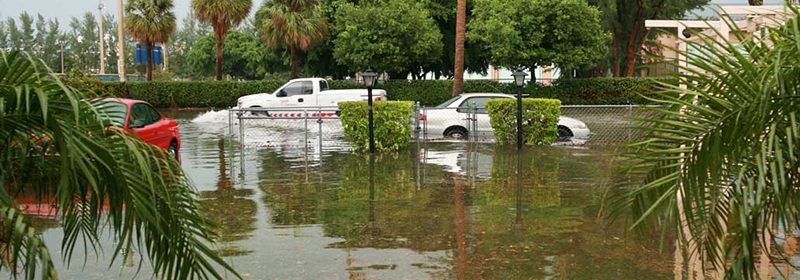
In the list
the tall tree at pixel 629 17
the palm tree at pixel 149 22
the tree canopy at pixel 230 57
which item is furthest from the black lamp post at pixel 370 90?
the tree canopy at pixel 230 57

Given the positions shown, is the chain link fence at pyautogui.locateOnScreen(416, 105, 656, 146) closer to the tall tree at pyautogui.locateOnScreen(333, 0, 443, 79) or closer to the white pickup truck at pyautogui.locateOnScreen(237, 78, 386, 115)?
the white pickup truck at pyautogui.locateOnScreen(237, 78, 386, 115)

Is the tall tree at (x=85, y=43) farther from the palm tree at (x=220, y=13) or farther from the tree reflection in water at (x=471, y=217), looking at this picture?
the tree reflection in water at (x=471, y=217)

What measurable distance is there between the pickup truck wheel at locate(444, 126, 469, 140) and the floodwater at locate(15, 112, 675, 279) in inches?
184

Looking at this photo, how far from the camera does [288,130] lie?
26375mm

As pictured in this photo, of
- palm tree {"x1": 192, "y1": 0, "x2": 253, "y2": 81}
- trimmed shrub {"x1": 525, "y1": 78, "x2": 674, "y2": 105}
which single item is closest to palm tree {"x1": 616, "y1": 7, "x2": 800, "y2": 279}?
trimmed shrub {"x1": 525, "y1": 78, "x2": 674, "y2": 105}

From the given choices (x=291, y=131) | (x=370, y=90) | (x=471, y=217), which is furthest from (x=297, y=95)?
(x=471, y=217)

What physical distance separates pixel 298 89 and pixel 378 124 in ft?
42.4

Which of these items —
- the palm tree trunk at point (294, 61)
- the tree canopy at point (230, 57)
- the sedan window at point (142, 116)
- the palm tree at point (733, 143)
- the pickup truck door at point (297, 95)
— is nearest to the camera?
the palm tree at point (733, 143)

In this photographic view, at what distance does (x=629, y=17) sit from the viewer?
164 ft

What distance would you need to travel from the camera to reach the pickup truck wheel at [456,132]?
846 inches

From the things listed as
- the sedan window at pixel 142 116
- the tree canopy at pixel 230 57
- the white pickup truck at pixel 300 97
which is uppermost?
the tree canopy at pixel 230 57

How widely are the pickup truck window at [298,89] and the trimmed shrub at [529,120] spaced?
12.1 metres

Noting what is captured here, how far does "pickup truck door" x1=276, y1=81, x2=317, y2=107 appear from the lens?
30266 mm

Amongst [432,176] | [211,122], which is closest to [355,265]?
[432,176]
